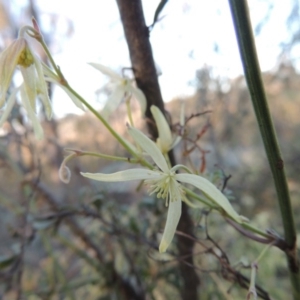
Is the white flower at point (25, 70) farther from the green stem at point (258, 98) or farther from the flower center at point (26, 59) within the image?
the green stem at point (258, 98)

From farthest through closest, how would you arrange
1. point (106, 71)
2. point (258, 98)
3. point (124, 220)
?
point (124, 220)
point (106, 71)
point (258, 98)

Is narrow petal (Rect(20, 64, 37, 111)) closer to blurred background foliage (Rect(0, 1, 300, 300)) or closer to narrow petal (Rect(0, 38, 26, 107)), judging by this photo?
narrow petal (Rect(0, 38, 26, 107))

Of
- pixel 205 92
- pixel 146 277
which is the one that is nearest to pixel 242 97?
pixel 205 92

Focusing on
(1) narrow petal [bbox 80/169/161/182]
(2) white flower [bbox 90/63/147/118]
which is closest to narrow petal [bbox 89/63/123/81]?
(2) white flower [bbox 90/63/147/118]

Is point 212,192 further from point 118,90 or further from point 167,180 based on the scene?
point 118,90

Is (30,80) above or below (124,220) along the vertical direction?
above

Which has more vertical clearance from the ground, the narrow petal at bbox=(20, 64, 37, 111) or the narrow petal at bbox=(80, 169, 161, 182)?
the narrow petal at bbox=(20, 64, 37, 111)

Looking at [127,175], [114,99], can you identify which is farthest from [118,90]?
[127,175]

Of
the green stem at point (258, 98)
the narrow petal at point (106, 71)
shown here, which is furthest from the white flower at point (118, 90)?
the green stem at point (258, 98)
